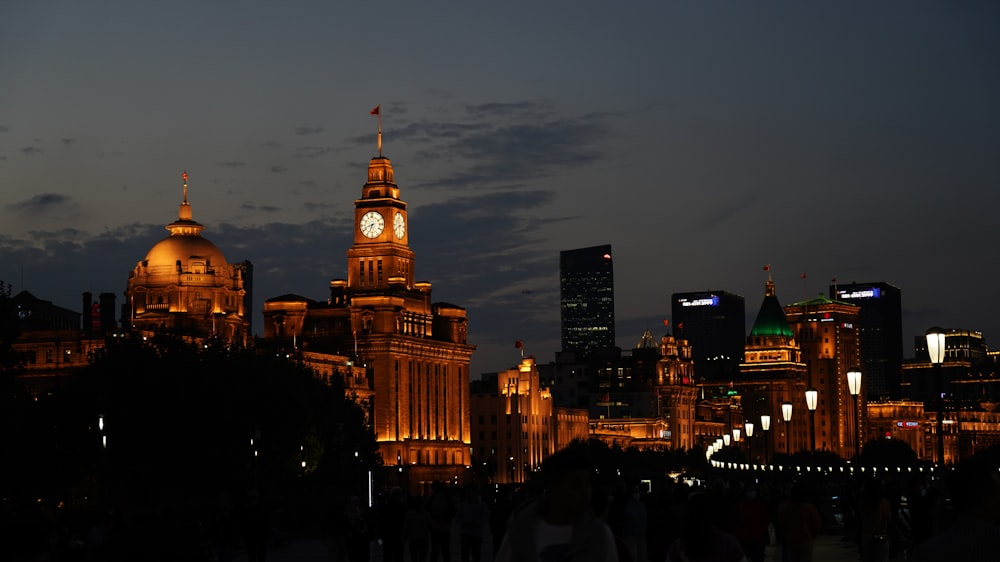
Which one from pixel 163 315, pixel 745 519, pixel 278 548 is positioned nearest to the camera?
pixel 745 519

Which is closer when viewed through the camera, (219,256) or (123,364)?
(123,364)

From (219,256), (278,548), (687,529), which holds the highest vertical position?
(219,256)

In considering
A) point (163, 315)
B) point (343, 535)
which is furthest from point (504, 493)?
point (163, 315)

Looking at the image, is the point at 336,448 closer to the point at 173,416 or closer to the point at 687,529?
the point at 173,416

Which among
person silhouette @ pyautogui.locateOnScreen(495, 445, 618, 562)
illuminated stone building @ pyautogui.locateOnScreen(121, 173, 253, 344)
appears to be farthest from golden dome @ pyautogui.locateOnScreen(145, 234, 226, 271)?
person silhouette @ pyautogui.locateOnScreen(495, 445, 618, 562)

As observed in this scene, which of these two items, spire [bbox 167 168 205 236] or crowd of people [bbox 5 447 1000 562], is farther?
spire [bbox 167 168 205 236]

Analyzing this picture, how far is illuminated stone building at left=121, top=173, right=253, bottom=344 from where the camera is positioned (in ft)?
588

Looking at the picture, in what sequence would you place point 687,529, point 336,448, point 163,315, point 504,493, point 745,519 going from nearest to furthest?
point 687,529 < point 745,519 < point 504,493 < point 336,448 < point 163,315

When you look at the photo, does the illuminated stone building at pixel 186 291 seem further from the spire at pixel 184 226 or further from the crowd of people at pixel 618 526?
the crowd of people at pixel 618 526

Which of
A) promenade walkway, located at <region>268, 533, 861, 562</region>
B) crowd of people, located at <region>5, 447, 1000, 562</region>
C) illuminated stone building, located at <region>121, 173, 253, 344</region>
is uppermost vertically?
illuminated stone building, located at <region>121, 173, 253, 344</region>

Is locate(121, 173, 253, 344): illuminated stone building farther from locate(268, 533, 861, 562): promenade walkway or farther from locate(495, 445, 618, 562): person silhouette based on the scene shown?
locate(495, 445, 618, 562): person silhouette

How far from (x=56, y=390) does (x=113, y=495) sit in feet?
50.6

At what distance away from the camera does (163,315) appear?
A: 180 m

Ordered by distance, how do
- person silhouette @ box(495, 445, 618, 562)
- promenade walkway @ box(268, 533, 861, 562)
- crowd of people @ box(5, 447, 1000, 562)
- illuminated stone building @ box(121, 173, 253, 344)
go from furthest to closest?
illuminated stone building @ box(121, 173, 253, 344) → promenade walkway @ box(268, 533, 861, 562) → person silhouette @ box(495, 445, 618, 562) → crowd of people @ box(5, 447, 1000, 562)
